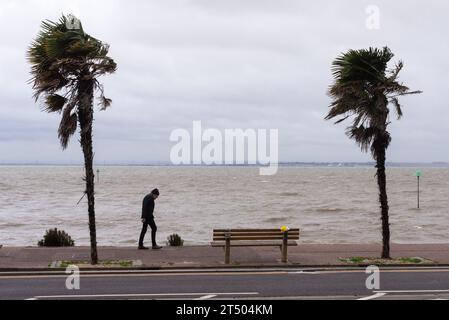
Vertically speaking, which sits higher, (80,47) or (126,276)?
(80,47)

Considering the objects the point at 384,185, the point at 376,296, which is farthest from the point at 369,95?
the point at 376,296

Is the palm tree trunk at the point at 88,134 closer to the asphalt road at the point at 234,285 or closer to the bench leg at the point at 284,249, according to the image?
the asphalt road at the point at 234,285

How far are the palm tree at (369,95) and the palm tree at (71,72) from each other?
6.21m

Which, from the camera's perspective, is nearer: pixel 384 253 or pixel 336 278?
pixel 336 278

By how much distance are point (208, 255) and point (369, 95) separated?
6293 mm

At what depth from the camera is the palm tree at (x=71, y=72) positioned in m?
16.9

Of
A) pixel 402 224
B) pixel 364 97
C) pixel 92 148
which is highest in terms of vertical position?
pixel 364 97

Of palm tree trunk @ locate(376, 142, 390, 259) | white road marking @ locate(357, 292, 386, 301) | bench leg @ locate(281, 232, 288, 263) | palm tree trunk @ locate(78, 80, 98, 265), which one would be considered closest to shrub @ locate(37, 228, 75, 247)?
palm tree trunk @ locate(78, 80, 98, 265)

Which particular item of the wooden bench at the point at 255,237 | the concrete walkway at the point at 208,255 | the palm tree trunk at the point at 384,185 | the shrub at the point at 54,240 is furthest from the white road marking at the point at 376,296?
the shrub at the point at 54,240

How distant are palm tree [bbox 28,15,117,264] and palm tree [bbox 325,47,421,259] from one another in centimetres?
621

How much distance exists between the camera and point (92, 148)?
17688 mm
